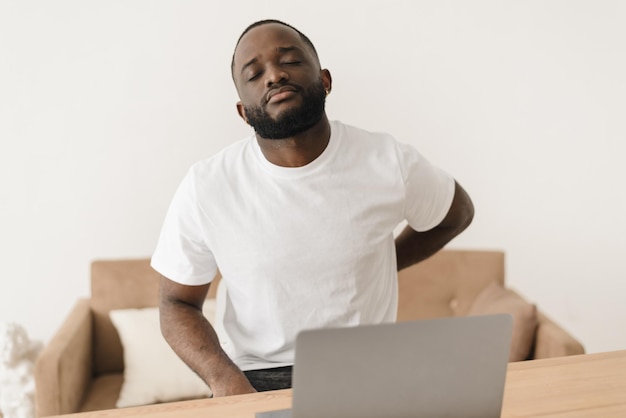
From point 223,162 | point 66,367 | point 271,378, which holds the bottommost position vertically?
point 66,367

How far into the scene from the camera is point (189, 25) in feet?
8.79

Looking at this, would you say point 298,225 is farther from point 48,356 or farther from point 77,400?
point 77,400

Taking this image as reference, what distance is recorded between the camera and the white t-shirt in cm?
152

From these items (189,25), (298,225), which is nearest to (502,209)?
(189,25)

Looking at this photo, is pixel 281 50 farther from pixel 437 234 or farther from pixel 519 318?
pixel 519 318

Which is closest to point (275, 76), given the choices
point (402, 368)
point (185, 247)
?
point (185, 247)

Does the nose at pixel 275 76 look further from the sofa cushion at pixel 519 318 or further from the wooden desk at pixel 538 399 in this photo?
the sofa cushion at pixel 519 318

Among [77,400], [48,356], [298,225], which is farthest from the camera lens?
[77,400]

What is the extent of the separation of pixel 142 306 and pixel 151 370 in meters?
0.25

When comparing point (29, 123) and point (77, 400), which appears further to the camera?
point (29, 123)

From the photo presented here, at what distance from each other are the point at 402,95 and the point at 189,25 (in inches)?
34.2

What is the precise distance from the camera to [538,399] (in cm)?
114

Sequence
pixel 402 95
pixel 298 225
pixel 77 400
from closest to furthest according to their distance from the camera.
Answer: pixel 298 225
pixel 77 400
pixel 402 95

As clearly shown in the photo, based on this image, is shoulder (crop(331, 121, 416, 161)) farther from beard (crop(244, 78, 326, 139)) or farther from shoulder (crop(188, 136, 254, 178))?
shoulder (crop(188, 136, 254, 178))
